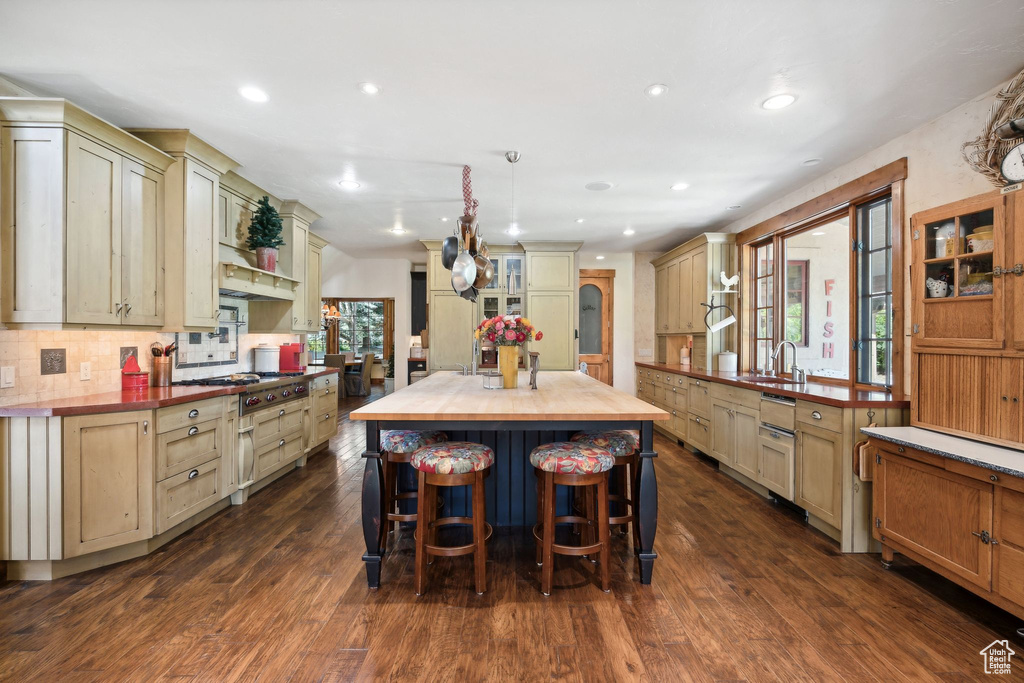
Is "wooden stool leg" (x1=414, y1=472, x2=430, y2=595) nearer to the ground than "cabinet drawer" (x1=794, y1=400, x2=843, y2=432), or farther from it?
nearer to the ground

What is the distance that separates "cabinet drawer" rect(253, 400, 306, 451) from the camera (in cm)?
363

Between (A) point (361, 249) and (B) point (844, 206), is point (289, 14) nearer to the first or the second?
(B) point (844, 206)

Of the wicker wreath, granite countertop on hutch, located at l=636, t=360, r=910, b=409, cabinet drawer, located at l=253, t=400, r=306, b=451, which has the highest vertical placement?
the wicker wreath

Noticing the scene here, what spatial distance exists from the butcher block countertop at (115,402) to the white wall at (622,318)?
207 inches

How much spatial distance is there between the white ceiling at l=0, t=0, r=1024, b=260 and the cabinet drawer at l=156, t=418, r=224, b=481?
1892 millimetres

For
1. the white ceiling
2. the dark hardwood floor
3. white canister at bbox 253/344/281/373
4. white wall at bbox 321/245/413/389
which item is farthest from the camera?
white wall at bbox 321/245/413/389

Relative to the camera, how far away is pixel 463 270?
10.6 ft

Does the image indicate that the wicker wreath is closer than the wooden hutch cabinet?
No

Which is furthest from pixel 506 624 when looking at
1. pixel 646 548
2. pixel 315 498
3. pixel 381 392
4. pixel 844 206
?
pixel 381 392

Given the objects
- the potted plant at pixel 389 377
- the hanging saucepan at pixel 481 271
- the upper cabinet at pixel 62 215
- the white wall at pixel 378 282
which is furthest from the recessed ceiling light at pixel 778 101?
the potted plant at pixel 389 377

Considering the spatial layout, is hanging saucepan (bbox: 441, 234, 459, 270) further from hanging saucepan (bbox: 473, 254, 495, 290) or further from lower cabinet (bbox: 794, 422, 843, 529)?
lower cabinet (bbox: 794, 422, 843, 529)

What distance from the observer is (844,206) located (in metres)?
3.58

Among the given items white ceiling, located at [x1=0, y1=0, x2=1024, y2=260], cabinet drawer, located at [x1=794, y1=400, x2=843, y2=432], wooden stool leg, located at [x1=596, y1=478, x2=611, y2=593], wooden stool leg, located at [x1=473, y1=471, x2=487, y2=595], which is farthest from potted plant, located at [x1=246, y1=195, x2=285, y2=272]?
cabinet drawer, located at [x1=794, y1=400, x2=843, y2=432]

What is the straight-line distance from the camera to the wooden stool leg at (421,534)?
7.20 ft
